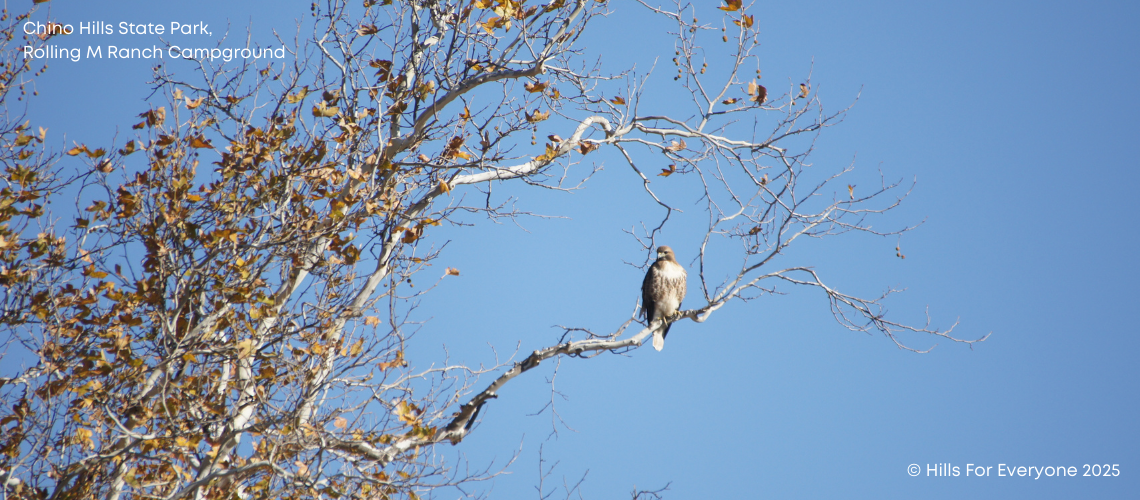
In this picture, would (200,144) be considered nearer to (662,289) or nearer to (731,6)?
(731,6)

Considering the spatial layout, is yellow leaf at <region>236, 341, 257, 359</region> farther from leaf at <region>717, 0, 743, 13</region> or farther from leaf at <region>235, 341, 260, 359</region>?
leaf at <region>717, 0, 743, 13</region>

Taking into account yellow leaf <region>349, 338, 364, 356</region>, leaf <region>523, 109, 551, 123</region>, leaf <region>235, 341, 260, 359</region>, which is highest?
leaf <region>523, 109, 551, 123</region>

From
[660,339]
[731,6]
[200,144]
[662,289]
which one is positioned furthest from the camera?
[662,289]

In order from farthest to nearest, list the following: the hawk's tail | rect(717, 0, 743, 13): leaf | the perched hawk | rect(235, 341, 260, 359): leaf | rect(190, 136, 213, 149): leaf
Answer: the perched hawk, the hawk's tail, rect(717, 0, 743, 13): leaf, rect(190, 136, 213, 149): leaf, rect(235, 341, 260, 359): leaf

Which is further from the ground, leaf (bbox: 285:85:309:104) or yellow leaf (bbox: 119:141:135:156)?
leaf (bbox: 285:85:309:104)

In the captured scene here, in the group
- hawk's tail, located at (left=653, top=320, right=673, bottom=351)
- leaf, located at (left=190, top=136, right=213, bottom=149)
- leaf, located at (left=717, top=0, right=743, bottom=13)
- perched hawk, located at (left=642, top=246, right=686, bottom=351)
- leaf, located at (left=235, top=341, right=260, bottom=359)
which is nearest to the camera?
leaf, located at (left=235, top=341, right=260, bottom=359)

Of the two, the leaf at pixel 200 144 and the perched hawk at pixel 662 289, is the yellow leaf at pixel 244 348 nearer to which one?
the leaf at pixel 200 144

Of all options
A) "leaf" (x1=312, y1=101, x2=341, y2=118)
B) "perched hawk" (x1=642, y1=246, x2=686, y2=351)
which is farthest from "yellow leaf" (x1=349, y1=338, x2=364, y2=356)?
"perched hawk" (x1=642, y1=246, x2=686, y2=351)

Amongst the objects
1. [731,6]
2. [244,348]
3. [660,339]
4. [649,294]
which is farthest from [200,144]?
[649,294]

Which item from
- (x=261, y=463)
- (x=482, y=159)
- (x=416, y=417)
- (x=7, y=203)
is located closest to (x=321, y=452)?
(x=261, y=463)

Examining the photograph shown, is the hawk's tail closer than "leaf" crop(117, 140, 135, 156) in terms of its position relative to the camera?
No

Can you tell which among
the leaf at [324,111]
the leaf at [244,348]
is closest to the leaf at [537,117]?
the leaf at [324,111]

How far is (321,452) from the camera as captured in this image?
3830 mm

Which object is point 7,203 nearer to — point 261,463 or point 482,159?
point 261,463
